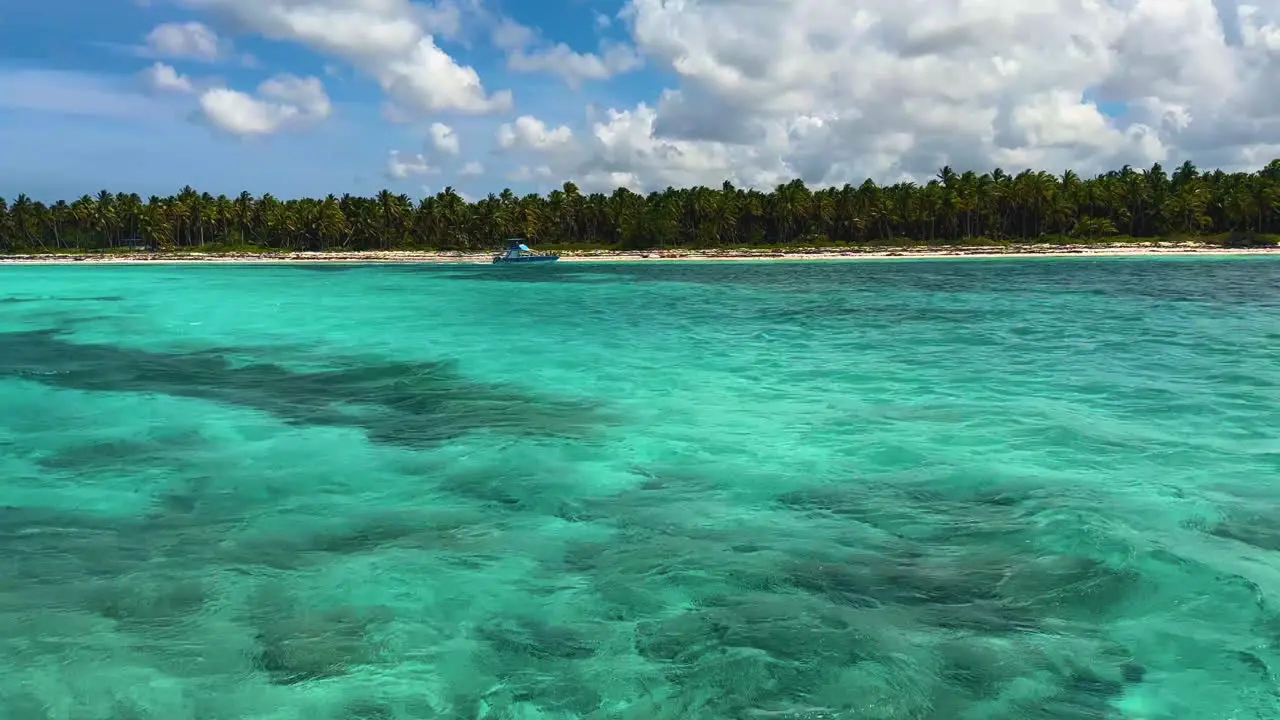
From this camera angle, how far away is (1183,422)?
1616cm

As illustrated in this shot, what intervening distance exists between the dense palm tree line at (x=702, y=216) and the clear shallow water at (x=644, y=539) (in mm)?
107438

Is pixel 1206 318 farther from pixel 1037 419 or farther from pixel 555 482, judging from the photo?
pixel 555 482

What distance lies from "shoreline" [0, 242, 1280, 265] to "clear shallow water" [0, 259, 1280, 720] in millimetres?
91505

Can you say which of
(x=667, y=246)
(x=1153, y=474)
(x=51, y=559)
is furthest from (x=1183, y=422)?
(x=667, y=246)

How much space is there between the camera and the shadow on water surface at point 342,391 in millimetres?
16562

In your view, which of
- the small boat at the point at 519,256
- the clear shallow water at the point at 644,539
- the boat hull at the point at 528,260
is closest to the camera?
the clear shallow water at the point at 644,539

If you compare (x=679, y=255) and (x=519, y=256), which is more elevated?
(x=679, y=255)

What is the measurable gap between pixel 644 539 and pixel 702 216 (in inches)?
4976

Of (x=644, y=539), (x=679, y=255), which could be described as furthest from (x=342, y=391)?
(x=679, y=255)

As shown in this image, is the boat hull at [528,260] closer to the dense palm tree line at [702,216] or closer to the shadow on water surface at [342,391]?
the dense palm tree line at [702,216]

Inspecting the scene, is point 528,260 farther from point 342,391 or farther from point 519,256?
point 342,391

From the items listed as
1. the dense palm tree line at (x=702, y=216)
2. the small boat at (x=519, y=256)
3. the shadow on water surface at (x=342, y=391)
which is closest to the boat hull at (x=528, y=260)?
the small boat at (x=519, y=256)

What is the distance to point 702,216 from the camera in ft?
439

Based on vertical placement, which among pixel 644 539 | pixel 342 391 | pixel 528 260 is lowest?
pixel 644 539
